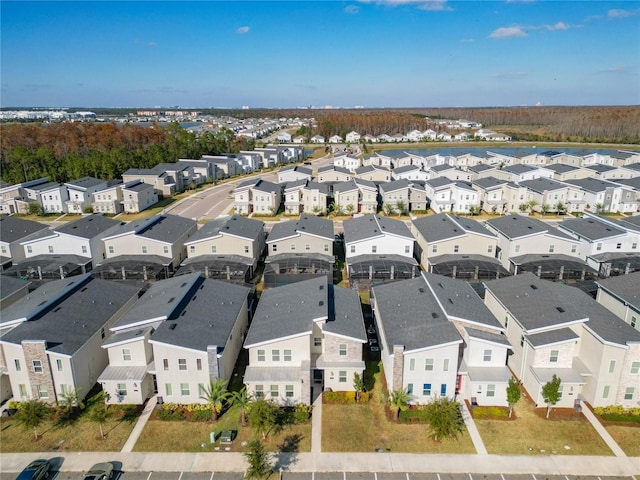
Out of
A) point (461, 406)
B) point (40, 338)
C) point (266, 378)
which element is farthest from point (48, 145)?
point (461, 406)

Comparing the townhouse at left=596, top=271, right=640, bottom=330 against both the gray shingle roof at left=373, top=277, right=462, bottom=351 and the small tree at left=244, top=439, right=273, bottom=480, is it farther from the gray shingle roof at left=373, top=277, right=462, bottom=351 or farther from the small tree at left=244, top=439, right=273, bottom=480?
the small tree at left=244, top=439, right=273, bottom=480

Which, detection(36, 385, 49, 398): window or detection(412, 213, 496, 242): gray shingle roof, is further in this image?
detection(412, 213, 496, 242): gray shingle roof

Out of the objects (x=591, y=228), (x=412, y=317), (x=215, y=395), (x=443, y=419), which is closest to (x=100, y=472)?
(x=215, y=395)

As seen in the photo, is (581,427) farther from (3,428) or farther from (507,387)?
(3,428)

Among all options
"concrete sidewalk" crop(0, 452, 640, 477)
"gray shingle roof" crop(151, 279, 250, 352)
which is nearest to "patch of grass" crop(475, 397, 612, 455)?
"concrete sidewalk" crop(0, 452, 640, 477)

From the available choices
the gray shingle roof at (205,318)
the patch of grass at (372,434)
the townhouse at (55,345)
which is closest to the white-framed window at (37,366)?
the townhouse at (55,345)

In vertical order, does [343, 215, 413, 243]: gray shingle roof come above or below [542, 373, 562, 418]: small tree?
above
